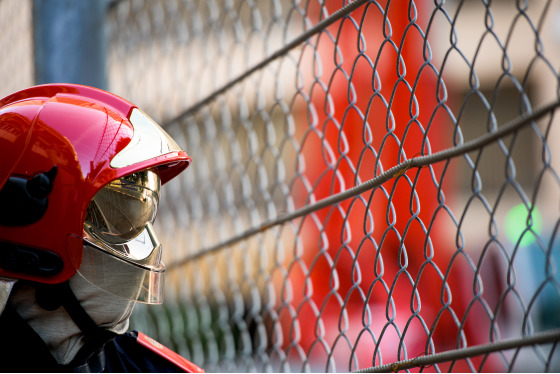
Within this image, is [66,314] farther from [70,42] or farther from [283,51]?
[70,42]

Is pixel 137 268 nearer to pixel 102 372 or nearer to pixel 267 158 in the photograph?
pixel 102 372

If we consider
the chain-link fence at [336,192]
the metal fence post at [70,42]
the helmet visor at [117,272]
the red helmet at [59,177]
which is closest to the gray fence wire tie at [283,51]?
the chain-link fence at [336,192]

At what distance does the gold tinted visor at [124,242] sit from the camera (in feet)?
4.67

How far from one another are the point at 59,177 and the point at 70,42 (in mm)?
1025

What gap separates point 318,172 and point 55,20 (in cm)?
281

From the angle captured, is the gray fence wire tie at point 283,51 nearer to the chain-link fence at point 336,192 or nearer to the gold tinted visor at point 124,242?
the chain-link fence at point 336,192

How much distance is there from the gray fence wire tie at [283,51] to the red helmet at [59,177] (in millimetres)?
438

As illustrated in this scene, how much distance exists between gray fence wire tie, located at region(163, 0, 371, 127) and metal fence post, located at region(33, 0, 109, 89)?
29cm

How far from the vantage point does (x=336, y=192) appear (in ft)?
17.7

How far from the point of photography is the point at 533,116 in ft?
3.39

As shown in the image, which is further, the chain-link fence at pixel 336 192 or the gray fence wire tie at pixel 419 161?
the chain-link fence at pixel 336 192

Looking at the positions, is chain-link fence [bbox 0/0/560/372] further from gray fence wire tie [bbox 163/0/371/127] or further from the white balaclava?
the white balaclava

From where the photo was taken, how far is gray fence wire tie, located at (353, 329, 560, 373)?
1.04 meters

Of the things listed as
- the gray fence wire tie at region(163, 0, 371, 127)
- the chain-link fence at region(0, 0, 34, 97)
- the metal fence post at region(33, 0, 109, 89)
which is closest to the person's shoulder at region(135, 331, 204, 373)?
the gray fence wire tie at region(163, 0, 371, 127)
